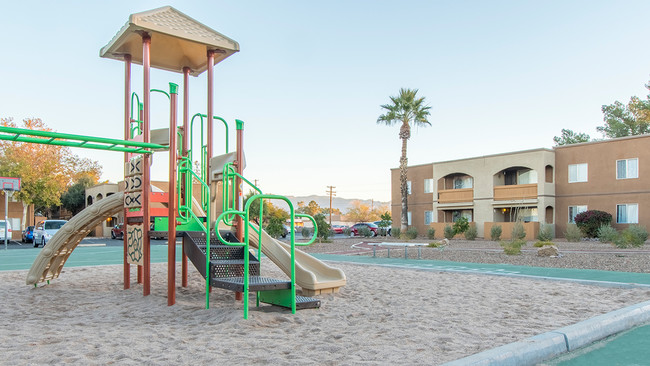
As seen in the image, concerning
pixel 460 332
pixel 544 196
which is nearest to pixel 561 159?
pixel 544 196

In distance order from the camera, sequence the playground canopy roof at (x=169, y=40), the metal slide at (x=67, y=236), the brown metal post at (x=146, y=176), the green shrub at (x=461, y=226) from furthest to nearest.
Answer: the green shrub at (x=461, y=226)
the metal slide at (x=67, y=236)
the playground canopy roof at (x=169, y=40)
the brown metal post at (x=146, y=176)

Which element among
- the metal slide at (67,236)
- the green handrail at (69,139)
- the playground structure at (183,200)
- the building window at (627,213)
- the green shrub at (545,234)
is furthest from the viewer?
the building window at (627,213)

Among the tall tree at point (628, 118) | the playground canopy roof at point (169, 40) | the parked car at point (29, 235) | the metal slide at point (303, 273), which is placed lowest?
the parked car at point (29, 235)

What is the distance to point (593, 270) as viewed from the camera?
40.0 feet

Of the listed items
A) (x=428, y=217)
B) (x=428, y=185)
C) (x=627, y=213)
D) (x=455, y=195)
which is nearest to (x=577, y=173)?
(x=627, y=213)

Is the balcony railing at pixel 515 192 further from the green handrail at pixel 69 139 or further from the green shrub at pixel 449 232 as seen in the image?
the green handrail at pixel 69 139

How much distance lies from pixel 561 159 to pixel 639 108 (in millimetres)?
19306

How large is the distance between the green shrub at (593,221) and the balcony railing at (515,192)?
3778mm

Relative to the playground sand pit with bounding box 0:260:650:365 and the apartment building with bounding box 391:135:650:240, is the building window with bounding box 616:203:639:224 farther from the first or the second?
the playground sand pit with bounding box 0:260:650:365

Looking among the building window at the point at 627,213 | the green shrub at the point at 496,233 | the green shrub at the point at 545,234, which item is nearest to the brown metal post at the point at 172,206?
the green shrub at the point at 545,234

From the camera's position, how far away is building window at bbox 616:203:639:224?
28547mm

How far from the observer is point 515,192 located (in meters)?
33.7

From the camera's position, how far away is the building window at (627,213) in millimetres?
28547

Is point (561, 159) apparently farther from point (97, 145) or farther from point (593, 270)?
point (97, 145)
